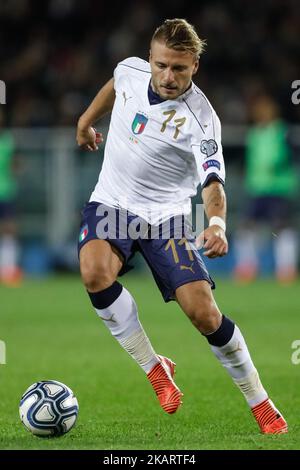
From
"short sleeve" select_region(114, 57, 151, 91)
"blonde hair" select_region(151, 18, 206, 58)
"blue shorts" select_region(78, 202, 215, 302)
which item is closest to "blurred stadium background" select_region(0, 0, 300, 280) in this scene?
"short sleeve" select_region(114, 57, 151, 91)

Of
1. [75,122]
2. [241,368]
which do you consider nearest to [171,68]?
[241,368]

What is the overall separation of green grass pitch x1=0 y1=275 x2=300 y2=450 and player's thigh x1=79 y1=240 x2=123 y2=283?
83 centimetres

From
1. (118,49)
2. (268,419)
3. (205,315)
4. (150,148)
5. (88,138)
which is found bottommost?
(118,49)

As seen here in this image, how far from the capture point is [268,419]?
584cm

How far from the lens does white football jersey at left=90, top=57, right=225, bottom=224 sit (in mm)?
6000

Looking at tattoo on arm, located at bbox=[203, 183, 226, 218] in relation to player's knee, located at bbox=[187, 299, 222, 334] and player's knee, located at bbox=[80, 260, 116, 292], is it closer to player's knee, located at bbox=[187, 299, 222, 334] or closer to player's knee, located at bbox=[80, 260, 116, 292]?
player's knee, located at bbox=[187, 299, 222, 334]

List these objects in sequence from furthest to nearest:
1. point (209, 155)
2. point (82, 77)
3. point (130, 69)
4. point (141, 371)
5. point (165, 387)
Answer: point (82, 77) < point (141, 371) < point (130, 69) < point (165, 387) < point (209, 155)

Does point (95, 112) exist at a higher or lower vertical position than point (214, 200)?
higher

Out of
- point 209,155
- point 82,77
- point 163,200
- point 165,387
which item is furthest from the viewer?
point 82,77

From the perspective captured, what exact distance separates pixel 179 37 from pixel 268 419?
2085 millimetres

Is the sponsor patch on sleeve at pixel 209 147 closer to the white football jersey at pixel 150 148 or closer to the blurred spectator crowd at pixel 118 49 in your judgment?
the white football jersey at pixel 150 148

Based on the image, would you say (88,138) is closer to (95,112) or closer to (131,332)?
(95,112)

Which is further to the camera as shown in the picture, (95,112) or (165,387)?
(95,112)

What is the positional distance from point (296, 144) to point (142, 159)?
1322cm
